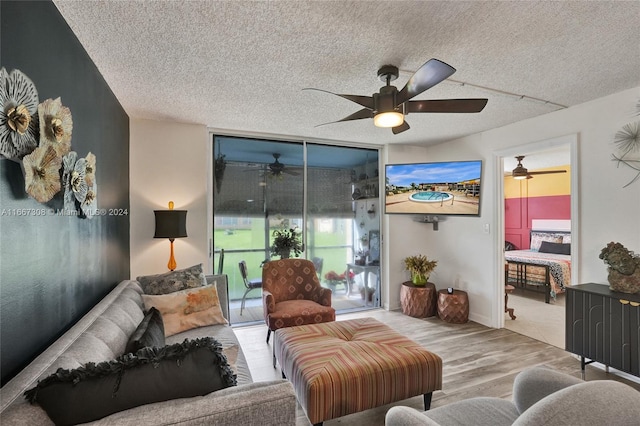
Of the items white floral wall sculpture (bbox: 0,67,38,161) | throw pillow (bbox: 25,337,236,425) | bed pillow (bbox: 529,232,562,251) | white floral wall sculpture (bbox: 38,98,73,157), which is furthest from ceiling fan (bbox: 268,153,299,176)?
bed pillow (bbox: 529,232,562,251)

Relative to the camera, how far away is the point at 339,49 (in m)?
2.01

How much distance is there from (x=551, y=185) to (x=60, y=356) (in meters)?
8.69

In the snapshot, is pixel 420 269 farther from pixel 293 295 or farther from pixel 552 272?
pixel 552 272

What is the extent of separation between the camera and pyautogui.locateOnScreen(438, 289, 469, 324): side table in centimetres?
390

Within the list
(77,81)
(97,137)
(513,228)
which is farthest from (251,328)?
(513,228)

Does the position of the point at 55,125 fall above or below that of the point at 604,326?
above

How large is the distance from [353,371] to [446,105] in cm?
196

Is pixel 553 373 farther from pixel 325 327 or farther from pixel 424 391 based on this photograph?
pixel 325 327

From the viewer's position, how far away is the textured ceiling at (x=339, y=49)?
1.64 meters

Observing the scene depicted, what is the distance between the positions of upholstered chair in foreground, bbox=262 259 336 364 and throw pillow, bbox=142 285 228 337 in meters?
0.64

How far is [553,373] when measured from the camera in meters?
1.32

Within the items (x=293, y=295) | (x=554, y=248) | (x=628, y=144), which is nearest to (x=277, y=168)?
(x=293, y=295)

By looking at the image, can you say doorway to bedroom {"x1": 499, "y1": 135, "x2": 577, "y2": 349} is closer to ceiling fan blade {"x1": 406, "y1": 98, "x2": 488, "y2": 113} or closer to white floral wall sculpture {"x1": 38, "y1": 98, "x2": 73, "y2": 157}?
ceiling fan blade {"x1": 406, "y1": 98, "x2": 488, "y2": 113}

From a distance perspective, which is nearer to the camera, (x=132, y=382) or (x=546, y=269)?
(x=132, y=382)
